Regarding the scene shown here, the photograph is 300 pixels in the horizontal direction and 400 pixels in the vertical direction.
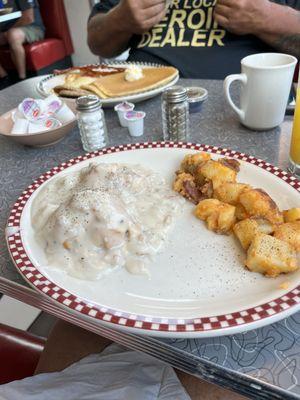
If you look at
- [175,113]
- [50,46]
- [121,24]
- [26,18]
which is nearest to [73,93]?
→ [175,113]

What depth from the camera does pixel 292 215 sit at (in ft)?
1.99

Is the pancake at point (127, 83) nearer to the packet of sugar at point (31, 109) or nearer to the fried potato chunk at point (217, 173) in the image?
the packet of sugar at point (31, 109)

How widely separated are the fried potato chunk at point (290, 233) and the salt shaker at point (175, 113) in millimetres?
483

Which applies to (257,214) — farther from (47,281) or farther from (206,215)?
(47,281)

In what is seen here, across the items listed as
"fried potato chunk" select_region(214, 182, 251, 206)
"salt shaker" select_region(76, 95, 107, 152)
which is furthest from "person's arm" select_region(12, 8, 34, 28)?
"fried potato chunk" select_region(214, 182, 251, 206)

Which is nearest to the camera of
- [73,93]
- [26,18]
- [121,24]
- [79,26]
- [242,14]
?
[73,93]

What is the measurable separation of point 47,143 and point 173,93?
39cm

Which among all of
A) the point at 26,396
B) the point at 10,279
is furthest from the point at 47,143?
the point at 26,396

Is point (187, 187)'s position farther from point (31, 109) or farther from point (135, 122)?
point (31, 109)

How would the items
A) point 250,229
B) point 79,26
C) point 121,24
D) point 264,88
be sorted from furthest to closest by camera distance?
point 79,26 → point 121,24 → point 264,88 → point 250,229

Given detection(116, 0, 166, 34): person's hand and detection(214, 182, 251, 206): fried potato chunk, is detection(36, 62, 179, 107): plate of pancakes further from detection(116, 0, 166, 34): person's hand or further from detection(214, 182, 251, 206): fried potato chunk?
detection(214, 182, 251, 206): fried potato chunk

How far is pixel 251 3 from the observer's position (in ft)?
4.56

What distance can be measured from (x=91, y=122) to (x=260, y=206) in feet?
1.79

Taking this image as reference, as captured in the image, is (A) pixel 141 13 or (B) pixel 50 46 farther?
(B) pixel 50 46
